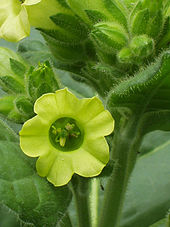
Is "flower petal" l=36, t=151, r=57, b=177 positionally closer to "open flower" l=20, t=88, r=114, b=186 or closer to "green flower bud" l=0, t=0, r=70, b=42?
"open flower" l=20, t=88, r=114, b=186

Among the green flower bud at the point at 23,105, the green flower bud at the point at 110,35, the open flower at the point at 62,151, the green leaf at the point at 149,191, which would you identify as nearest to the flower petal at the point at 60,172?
the open flower at the point at 62,151

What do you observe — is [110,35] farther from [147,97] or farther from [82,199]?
[82,199]

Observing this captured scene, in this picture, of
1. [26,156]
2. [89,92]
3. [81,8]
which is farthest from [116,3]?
[89,92]

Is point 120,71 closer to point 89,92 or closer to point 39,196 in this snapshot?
point 39,196

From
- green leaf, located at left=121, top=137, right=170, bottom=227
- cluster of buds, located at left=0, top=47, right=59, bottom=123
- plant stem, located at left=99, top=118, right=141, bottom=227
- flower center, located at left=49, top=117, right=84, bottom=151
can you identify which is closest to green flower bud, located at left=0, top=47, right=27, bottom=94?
cluster of buds, located at left=0, top=47, right=59, bottom=123

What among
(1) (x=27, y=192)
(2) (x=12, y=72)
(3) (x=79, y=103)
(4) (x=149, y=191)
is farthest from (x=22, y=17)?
(4) (x=149, y=191)

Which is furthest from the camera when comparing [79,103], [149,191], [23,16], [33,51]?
[149,191]
